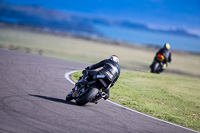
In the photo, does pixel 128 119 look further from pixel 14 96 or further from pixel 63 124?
pixel 14 96

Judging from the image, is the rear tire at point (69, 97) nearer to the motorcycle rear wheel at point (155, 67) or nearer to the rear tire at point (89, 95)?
the rear tire at point (89, 95)

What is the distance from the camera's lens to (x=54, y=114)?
8.55 meters

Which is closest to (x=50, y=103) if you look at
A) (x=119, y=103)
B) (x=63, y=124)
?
(x=63, y=124)

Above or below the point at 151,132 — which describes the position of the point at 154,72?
above

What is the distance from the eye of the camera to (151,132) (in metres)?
8.55

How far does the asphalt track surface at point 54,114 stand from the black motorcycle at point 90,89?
25cm

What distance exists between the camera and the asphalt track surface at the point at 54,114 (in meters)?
7.64

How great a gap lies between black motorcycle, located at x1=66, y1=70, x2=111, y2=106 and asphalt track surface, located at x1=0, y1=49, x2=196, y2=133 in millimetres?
246

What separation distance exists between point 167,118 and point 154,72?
33.7ft

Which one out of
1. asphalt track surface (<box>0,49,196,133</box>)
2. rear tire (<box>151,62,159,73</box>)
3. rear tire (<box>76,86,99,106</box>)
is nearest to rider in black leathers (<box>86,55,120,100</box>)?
rear tire (<box>76,86,99,106</box>)

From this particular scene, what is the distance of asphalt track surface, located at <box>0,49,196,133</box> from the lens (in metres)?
7.64

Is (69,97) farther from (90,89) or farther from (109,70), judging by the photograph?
(109,70)

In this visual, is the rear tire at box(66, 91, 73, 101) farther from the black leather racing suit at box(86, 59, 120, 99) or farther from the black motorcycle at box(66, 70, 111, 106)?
the black leather racing suit at box(86, 59, 120, 99)

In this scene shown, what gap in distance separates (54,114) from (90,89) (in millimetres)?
1359
